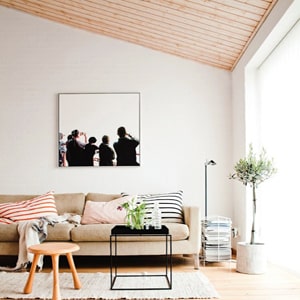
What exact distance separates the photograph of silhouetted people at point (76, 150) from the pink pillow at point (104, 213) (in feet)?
2.72

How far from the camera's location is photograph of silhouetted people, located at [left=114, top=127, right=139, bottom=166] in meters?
5.97

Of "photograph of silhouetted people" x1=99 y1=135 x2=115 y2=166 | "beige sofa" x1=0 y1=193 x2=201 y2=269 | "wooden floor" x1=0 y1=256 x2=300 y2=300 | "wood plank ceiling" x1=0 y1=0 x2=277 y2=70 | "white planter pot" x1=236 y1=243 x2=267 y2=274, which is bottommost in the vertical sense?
"wooden floor" x1=0 y1=256 x2=300 y2=300

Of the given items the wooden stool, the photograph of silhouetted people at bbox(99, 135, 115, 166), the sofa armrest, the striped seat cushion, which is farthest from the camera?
the photograph of silhouetted people at bbox(99, 135, 115, 166)

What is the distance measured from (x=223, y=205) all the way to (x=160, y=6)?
2655mm

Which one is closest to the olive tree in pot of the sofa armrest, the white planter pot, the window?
the white planter pot

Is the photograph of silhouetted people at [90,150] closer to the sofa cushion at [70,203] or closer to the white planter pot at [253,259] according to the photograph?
the sofa cushion at [70,203]

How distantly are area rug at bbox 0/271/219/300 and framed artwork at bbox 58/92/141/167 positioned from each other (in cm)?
186

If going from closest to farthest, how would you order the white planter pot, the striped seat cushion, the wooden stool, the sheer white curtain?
1. the wooden stool
2. the sheer white curtain
3. the white planter pot
4. the striped seat cushion

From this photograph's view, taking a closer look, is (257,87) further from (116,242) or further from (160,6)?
(116,242)

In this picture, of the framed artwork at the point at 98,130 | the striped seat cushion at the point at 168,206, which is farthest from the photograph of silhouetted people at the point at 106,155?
the striped seat cushion at the point at 168,206

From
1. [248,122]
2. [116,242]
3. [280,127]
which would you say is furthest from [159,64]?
[116,242]

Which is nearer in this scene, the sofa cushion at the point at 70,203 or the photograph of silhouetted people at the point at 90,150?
the sofa cushion at the point at 70,203

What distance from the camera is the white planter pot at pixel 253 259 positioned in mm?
4492

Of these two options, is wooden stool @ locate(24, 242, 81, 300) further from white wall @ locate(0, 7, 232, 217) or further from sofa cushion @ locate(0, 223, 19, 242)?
white wall @ locate(0, 7, 232, 217)
